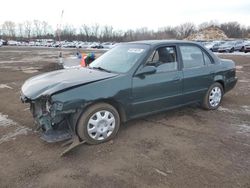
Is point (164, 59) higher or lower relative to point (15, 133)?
higher

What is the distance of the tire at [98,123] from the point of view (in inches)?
168

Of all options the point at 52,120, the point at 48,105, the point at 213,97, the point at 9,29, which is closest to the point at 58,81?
the point at 48,105

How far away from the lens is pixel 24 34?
408ft

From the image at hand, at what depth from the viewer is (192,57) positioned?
18.9 ft

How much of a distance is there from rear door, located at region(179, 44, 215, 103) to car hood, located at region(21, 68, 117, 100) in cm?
166

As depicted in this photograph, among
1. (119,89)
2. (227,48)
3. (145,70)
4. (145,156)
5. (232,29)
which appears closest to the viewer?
(145,156)

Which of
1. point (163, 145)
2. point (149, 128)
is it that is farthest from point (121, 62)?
point (163, 145)

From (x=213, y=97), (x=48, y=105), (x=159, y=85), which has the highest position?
(x=159, y=85)

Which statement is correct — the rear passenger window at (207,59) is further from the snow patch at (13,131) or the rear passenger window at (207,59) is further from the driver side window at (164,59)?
the snow patch at (13,131)

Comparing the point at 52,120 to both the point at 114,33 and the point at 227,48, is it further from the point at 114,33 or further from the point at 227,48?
the point at 114,33

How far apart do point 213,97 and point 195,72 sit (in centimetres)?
93

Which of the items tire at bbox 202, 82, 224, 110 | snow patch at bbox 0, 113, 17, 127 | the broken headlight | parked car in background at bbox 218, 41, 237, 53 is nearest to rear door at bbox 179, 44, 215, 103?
tire at bbox 202, 82, 224, 110

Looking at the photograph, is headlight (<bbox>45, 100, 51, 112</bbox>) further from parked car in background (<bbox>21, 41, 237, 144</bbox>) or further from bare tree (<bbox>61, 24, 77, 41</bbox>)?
bare tree (<bbox>61, 24, 77, 41</bbox>)

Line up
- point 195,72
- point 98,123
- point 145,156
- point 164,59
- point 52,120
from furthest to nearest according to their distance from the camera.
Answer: point 195,72 < point 164,59 < point 98,123 < point 52,120 < point 145,156
